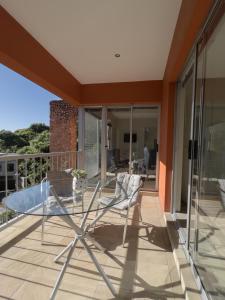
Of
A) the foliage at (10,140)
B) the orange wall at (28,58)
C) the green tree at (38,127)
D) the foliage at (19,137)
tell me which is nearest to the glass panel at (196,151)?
the orange wall at (28,58)

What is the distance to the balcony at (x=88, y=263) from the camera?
1633mm

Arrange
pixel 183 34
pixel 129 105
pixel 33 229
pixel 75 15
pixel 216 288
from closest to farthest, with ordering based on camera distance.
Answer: pixel 216 288
pixel 183 34
pixel 75 15
pixel 33 229
pixel 129 105

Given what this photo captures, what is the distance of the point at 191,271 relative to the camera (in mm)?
1763

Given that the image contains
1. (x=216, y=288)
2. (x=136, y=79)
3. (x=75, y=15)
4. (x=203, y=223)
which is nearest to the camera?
(x=216, y=288)

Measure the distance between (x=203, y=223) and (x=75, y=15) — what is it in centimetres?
241

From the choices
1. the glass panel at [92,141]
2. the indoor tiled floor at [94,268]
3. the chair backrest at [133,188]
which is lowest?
the indoor tiled floor at [94,268]

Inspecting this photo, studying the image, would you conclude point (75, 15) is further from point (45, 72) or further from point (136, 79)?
point (136, 79)

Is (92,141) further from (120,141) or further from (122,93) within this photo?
(122,93)

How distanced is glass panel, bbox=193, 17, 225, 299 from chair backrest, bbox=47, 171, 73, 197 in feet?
4.44

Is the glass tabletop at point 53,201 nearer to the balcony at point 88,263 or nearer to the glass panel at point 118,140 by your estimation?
the balcony at point 88,263

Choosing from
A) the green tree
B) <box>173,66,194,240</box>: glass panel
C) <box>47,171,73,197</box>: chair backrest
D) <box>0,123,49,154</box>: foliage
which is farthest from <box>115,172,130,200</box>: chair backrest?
the green tree

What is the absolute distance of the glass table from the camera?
1618mm

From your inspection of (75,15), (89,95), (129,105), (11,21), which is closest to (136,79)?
(129,105)

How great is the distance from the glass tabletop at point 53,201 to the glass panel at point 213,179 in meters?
0.82
